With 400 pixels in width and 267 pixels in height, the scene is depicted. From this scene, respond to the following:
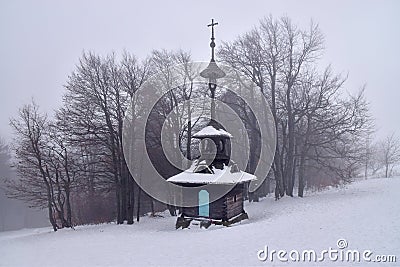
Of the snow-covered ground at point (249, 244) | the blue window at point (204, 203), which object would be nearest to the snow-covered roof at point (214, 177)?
the blue window at point (204, 203)

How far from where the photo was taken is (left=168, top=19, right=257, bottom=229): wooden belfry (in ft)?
42.3

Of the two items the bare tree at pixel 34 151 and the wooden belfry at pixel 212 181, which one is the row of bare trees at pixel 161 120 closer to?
the bare tree at pixel 34 151

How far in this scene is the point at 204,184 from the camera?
12.9 metres

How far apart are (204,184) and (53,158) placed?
11.8 meters

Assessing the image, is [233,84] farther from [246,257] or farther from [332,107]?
[246,257]

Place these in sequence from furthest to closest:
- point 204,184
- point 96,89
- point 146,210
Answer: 1. point 146,210
2. point 96,89
3. point 204,184

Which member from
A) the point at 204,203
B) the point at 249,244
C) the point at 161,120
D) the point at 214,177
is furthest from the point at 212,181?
the point at 161,120

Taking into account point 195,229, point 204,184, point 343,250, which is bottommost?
point 195,229

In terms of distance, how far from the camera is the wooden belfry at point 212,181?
12.9 metres

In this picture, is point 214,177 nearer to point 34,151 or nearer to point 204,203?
point 204,203

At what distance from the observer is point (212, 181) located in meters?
12.5

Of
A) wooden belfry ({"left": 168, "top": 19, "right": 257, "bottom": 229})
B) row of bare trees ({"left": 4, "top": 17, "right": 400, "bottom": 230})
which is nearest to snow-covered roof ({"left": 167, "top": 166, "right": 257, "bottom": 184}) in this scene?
wooden belfry ({"left": 168, "top": 19, "right": 257, "bottom": 229})

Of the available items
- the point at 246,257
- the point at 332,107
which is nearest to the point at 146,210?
the point at 332,107

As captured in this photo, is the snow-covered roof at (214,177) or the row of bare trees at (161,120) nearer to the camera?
the snow-covered roof at (214,177)
